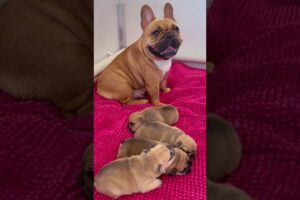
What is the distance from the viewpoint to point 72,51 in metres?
0.83

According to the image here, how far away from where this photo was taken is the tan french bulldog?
0.38 m

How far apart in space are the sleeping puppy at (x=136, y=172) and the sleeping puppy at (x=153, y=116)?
25 mm

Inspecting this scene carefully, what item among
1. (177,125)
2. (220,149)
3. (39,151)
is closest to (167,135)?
(177,125)

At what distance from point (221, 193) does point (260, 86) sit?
0.36 metres

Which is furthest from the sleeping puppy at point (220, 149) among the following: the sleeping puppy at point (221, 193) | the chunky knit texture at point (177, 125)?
the chunky knit texture at point (177, 125)

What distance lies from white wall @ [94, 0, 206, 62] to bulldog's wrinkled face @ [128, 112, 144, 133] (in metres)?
0.06

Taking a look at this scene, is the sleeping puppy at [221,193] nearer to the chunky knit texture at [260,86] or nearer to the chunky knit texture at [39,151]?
the chunky knit texture at [260,86]

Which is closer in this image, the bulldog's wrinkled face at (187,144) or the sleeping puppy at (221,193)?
the bulldog's wrinkled face at (187,144)

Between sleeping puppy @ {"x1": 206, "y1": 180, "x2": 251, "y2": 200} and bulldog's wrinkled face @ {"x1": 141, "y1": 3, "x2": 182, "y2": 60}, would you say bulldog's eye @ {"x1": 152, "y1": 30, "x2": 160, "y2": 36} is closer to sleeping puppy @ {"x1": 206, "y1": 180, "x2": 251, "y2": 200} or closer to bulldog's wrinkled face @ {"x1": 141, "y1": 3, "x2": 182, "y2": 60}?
bulldog's wrinkled face @ {"x1": 141, "y1": 3, "x2": 182, "y2": 60}

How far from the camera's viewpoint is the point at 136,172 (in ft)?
1.22

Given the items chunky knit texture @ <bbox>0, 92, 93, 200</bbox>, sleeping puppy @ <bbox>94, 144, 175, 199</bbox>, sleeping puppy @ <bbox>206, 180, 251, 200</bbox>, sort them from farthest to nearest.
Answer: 1. chunky knit texture @ <bbox>0, 92, 93, 200</bbox>
2. sleeping puppy @ <bbox>206, 180, 251, 200</bbox>
3. sleeping puppy @ <bbox>94, 144, 175, 199</bbox>

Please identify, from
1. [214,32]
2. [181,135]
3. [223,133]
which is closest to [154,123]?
[181,135]

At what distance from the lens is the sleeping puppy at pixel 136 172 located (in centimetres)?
37

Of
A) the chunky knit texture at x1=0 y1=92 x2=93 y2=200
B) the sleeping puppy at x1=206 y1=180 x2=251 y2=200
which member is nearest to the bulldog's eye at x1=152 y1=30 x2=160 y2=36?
the sleeping puppy at x1=206 y1=180 x2=251 y2=200
